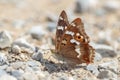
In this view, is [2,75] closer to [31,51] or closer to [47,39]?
[31,51]

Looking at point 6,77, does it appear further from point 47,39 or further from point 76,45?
point 47,39

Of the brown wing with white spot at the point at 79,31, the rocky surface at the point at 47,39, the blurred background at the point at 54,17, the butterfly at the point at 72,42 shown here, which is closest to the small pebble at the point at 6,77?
the rocky surface at the point at 47,39

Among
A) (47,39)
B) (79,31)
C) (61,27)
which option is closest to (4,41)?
(61,27)

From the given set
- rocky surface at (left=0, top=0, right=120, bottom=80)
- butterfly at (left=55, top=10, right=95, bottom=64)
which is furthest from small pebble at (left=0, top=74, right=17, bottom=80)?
butterfly at (left=55, top=10, right=95, bottom=64)

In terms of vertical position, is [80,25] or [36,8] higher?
[36,8]

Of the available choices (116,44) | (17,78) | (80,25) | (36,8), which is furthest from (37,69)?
(36,8)

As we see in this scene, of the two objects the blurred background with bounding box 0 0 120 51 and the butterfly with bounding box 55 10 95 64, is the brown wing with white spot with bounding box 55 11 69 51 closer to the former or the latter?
the butterfly with bounding box 55 10 95 64
